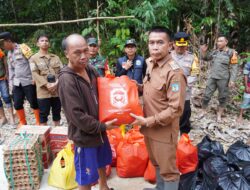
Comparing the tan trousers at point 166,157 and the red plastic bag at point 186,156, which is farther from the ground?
the tan trousers at point 166,157

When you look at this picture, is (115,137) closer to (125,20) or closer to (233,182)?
(233,182)

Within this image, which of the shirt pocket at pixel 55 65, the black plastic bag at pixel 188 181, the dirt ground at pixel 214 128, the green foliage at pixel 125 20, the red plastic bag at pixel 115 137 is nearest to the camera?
the black plastic bag at pixel 188 181

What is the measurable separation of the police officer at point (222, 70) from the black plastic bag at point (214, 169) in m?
2.64

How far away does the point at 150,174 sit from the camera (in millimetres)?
3008

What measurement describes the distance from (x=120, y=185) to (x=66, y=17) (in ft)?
24.9

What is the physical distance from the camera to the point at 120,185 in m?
3.05

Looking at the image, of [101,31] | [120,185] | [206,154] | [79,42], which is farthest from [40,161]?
[101,31]

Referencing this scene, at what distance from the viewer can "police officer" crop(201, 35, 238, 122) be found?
5.04 m

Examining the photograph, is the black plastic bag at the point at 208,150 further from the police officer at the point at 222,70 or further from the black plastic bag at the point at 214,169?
the police officer at the point at 222,70

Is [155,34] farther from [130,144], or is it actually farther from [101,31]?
[101,31]

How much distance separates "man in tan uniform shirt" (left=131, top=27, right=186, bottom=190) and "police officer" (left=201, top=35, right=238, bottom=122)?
333cm

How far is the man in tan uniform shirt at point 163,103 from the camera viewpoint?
2074 mm

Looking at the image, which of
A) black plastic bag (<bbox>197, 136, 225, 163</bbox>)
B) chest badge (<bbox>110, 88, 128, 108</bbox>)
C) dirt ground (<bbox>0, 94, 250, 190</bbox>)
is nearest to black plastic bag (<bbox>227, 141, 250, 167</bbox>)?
black plastic bag (<bbox>197, 136, 225, 163</bbox>)

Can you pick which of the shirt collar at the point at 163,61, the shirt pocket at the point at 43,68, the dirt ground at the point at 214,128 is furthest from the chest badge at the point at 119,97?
the dirt ground at the point at 214,128
